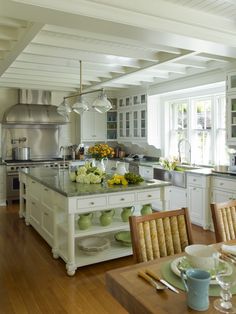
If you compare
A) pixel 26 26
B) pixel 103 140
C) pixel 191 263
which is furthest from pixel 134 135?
pixel 191 263

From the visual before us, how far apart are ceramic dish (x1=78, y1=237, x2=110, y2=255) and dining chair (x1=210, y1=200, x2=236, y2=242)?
164 cm

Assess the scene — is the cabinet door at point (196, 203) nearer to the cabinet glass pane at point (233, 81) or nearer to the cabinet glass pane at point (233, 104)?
the cabinet glass pane at point (233, 104)

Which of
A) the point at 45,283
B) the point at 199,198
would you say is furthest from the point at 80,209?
the point at 199,198

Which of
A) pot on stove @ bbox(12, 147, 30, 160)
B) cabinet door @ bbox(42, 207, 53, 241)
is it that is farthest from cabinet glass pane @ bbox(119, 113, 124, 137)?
cabinet door @ bbox(42, 207, 53, 241)

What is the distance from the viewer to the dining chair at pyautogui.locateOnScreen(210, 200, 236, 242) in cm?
208

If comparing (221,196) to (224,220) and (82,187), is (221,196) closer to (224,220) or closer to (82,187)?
(82,187)

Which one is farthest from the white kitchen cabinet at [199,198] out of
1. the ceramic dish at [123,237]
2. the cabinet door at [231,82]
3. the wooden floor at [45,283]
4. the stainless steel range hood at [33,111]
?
the stainless steel range hood at [33,111]

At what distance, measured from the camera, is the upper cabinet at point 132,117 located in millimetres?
6691

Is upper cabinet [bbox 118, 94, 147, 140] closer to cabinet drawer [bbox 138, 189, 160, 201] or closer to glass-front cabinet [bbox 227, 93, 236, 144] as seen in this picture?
glass-front cabinet [bbox 227, 93, 236, 144]

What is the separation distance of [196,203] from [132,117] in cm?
304

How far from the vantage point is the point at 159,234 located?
6.22 feet

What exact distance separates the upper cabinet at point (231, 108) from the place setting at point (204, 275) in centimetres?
316

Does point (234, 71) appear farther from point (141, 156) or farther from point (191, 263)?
point (191, 263)

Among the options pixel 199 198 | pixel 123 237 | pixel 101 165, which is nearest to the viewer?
pixel 123 237
